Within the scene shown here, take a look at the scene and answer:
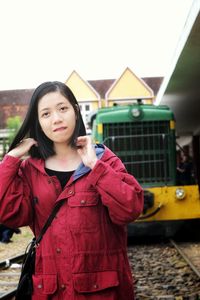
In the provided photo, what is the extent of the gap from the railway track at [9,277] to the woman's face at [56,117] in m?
3.48

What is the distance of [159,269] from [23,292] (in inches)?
203

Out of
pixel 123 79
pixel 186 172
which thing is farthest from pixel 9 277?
pixel 123 79

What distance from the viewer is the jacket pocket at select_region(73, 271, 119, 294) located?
69.9 inches

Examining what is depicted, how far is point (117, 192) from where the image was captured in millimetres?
1769

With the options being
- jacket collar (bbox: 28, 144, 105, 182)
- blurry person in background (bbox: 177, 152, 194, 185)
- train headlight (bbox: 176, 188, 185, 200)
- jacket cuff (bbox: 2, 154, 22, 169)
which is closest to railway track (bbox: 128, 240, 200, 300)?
train headlight (bbox: 176, 188, 185, 200)

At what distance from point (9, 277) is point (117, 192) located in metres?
5.12

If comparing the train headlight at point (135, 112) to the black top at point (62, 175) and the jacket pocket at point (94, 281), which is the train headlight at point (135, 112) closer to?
the black top at point (62, 175)

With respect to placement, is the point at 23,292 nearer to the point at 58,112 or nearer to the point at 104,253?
the point at 104,253

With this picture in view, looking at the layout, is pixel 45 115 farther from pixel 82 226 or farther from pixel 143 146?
pixel 143 146

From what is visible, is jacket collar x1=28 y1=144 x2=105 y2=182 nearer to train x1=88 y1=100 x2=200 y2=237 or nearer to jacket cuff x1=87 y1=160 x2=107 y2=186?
jacket cuff x1=87 y1=160 x2=107 y2=186

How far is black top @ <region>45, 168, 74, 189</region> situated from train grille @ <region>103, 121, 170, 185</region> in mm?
7274

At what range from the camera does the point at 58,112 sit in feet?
6.35

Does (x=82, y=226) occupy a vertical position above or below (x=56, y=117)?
below

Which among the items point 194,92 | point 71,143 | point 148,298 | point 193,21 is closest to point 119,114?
point 193,21
